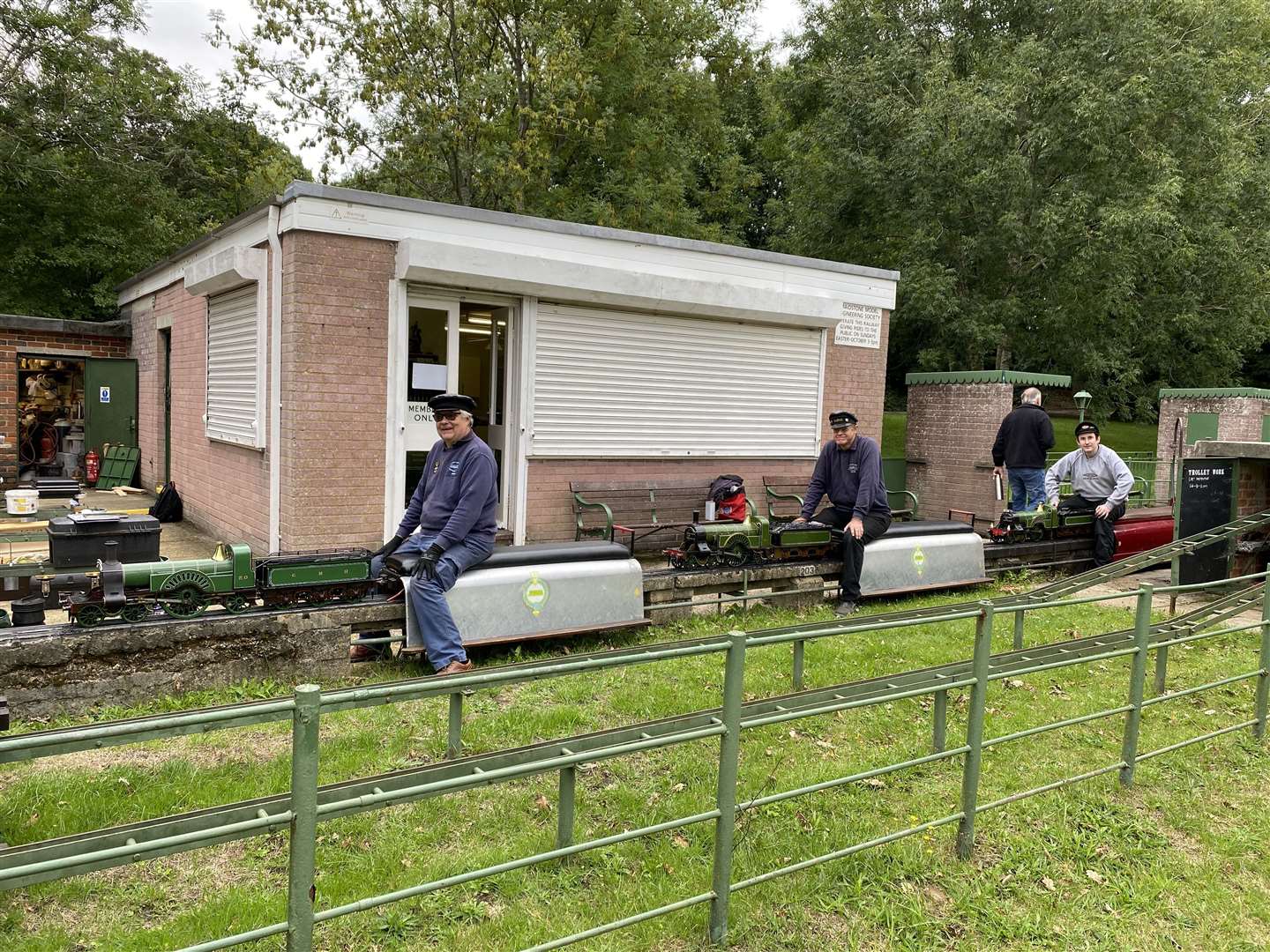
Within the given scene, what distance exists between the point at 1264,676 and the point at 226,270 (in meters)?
9.33

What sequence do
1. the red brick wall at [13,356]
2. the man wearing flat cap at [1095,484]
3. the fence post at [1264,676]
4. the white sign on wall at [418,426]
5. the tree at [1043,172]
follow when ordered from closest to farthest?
the fence post at [1264,676]
the white sign on wall at [418,426]
the man wearing flat cap at [1095,484]
the red brick wall at [13,356]
the tree at [1043,172]

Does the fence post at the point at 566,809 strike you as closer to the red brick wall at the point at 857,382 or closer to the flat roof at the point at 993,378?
the red brick wall at the point at 857,382

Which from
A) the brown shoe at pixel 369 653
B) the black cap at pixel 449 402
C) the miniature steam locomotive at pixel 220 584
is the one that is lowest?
the brown shoe at pixel 369 653

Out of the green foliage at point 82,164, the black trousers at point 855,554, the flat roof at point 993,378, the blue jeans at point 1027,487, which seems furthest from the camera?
the green foliage at point 82,164

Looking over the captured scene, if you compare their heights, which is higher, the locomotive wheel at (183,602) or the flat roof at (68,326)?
the flat roof at (68,326)

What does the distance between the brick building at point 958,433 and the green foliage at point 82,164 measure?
15.4 metres

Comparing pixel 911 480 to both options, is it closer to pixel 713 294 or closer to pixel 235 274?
pixel 713 294

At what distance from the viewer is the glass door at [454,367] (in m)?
9.27

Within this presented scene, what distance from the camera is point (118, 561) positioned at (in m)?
5.96

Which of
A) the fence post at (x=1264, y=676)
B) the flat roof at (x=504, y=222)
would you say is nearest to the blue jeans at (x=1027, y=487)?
the flat roof at (x=504, y=222)

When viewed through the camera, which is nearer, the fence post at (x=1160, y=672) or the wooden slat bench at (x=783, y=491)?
the fence post at (x=1160, y=672)

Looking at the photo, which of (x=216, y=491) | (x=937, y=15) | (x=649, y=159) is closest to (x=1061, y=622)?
(x=216, y=491)

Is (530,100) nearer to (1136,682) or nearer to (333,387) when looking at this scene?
(333,387)

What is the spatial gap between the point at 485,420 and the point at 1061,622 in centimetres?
640
